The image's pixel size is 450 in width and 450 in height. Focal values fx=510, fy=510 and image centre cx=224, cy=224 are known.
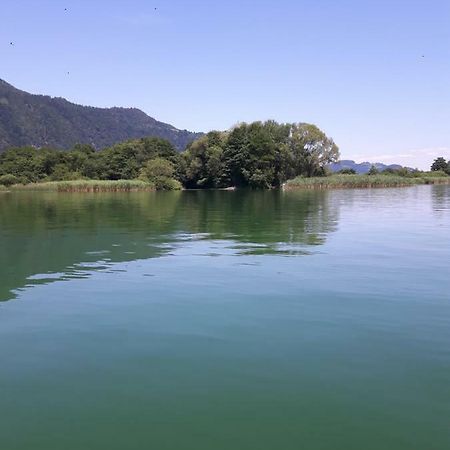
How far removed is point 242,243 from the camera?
906 inches

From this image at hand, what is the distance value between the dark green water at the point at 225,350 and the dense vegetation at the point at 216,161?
95.0 m

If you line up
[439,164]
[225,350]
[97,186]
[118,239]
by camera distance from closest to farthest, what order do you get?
[225,350], [118,239], [97,186], [439,164]

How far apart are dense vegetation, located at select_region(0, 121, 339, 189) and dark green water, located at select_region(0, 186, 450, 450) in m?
95.0

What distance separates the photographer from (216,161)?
117m

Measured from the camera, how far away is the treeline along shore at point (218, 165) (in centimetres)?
11238

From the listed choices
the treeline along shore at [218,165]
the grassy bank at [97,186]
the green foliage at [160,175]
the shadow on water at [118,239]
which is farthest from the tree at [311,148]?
the shadow on water at [118,239]

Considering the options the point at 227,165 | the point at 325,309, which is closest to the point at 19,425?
the point at 325,309

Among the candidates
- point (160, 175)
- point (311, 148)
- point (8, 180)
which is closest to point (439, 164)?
point (311, 148)

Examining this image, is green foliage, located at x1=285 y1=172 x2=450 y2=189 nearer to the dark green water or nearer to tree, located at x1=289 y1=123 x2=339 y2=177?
tree, located at x1=289 y1=123 x2=339 y2=177

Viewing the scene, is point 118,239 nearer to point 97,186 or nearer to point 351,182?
point 97,186

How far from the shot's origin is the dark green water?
6.34 m

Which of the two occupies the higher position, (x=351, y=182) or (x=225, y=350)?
(x=351, y=182)

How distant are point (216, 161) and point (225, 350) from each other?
359ft

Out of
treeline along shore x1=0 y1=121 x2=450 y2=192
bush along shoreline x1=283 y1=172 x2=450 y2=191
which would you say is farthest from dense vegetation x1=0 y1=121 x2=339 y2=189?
bush along shoreline x1=283 y1=172 x2=450 y2=191
